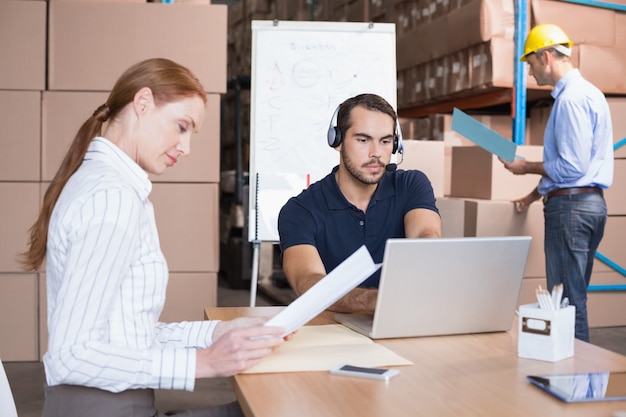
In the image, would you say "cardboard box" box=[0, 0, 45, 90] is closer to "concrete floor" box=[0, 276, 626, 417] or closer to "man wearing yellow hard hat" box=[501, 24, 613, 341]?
"concrete floor" box=[0, 276, 626, 417]

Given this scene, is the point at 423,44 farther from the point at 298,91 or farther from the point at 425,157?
the point at 298,91

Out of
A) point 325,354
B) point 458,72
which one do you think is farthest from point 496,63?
point 325,354

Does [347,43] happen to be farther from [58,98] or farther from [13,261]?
[13,261]

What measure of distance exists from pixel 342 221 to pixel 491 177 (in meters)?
2.51

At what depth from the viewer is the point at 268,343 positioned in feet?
4.67

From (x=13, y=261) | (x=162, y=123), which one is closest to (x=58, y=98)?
(x=13, y=261)

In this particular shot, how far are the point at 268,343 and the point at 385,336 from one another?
0.37 meters

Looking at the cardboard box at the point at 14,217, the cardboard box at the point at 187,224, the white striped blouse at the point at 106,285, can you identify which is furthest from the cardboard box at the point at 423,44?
the white striped blouse at the point at 106,285

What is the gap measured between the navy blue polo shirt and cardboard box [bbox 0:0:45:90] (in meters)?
2.20

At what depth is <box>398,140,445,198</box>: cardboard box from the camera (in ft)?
15.0

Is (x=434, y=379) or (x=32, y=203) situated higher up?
(x=32, y=203)

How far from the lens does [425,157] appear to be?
461cm

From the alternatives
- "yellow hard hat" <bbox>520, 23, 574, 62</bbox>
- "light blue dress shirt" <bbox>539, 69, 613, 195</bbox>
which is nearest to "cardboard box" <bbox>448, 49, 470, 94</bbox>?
"yellow hard hat" <bbox>520, 23, 574, 62</bbox>

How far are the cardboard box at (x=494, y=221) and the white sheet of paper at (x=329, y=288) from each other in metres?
3.15
